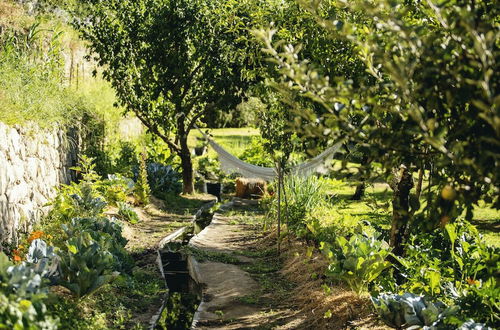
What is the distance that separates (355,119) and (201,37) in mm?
5675

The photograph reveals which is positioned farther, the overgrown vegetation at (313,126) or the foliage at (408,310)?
the foliage at (408,310)

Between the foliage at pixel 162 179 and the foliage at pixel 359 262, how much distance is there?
639 centimetres

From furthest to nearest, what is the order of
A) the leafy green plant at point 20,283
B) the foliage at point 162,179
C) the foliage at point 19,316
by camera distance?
the foliage at point 162,179 < the leafy green plant at point 20,283 < the foliage at point 19,316

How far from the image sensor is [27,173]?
6.83 metres

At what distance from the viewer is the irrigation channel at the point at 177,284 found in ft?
17.2

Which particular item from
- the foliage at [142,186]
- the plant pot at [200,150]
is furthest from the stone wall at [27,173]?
the plant pot at [200,150]

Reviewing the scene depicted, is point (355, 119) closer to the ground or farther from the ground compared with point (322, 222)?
farther from the ground

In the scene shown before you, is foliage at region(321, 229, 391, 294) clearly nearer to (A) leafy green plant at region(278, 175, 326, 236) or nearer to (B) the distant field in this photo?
(A) leafy green plant at region(278, 175, 326, 236)

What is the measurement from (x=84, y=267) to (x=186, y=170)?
23.9 ft

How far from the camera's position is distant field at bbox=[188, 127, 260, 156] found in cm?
1530

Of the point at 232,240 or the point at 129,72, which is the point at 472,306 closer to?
the point at 232,240

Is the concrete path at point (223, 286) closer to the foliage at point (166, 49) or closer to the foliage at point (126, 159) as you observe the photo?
the foliage at point (126, 159)

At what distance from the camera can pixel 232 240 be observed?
8.34 m

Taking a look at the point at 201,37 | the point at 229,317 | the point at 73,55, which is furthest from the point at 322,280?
the point at 73,55
